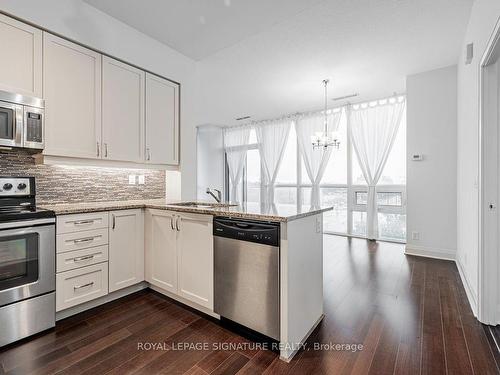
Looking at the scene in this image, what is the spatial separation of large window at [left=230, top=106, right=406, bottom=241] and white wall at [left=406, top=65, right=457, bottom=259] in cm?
77

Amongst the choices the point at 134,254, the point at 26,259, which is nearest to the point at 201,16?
the point at 134,254

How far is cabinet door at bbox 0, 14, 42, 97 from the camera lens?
1.98m

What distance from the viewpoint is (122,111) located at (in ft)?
8.99

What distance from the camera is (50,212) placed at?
1.95 m

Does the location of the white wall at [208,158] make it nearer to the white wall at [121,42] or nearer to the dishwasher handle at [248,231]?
the white wall at [121,42]

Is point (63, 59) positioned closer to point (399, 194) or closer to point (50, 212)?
point (50, 212)

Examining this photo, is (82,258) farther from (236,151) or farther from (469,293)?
(236,151)

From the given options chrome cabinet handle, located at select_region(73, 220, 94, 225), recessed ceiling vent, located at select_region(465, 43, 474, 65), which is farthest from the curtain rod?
chrome cabinet handle, located at select_region(73, 220, 94, 225)

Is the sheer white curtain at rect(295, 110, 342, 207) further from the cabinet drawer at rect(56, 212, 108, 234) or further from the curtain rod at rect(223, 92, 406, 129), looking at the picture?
the cabinet drawer at rect(56, 212, 108, 234)

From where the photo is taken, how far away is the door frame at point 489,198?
6.36 ft

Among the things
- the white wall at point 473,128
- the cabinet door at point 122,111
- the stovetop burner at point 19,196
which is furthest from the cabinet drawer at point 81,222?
the white wall at point 473,128

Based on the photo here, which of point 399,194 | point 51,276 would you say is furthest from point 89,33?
point 399,194

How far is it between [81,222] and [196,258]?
1.04 meters

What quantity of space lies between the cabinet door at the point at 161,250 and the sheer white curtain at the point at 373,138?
397cm
